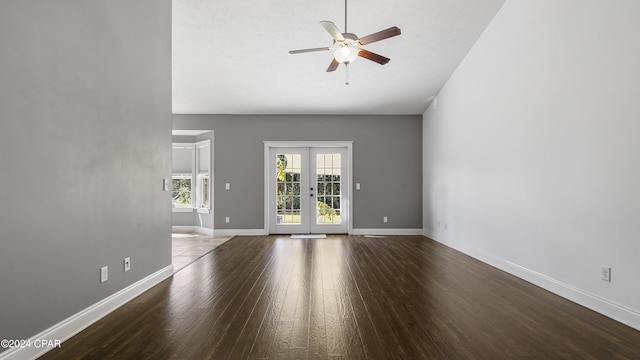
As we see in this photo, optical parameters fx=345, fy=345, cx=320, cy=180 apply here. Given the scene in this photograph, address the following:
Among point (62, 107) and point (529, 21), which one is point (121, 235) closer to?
point (62, 107)

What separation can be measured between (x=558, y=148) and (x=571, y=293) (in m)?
1.39

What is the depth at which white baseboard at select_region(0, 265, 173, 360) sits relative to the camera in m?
2.02

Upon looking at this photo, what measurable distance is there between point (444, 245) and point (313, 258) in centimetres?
257

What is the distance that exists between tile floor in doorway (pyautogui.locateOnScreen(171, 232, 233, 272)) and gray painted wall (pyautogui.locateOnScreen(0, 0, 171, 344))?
1.13m

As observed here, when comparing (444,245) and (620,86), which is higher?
(620,86)

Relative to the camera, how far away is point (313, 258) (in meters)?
5.02

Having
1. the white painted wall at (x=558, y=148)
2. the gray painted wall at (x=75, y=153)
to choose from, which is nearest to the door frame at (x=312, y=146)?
the white painted wall at (x=558, y=148)

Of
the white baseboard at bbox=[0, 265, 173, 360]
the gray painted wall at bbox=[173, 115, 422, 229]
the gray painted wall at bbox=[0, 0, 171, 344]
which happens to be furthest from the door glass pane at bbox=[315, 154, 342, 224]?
the white baseboard at bbox=[0, 265, 173, 360]

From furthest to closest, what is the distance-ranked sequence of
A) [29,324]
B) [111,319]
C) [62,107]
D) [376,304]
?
[376,304] → [111,319] → [62,107] → [29,324]

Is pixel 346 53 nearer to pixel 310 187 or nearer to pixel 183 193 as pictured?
pixel 310 187

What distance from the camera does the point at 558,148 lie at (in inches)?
135

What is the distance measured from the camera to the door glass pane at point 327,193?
7.63 m

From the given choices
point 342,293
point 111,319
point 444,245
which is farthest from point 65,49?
point 444,245

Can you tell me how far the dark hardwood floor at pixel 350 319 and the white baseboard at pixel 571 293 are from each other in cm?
8
